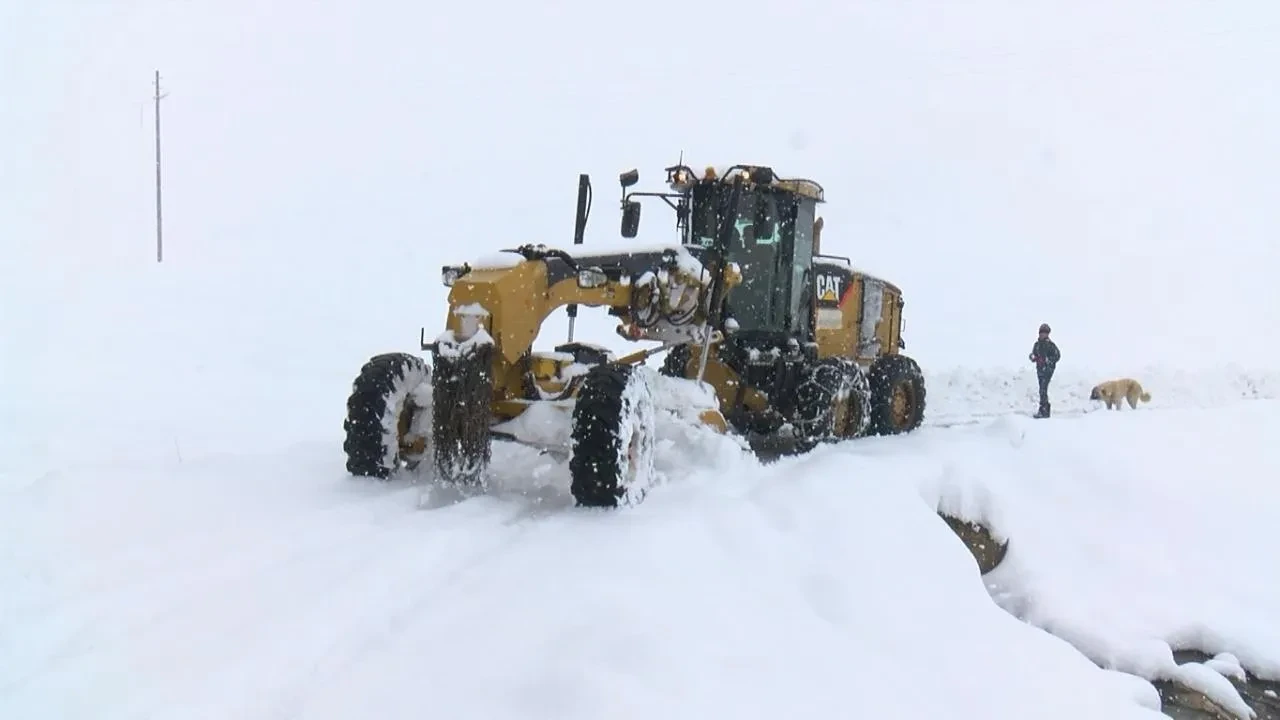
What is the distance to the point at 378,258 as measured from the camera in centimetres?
2647

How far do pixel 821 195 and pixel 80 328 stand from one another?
12.1 m

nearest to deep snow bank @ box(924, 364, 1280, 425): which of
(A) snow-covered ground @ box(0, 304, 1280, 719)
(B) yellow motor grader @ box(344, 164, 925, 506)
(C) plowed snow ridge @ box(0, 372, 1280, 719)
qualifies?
(B) yellow motor grader @ box(344, 164, 925, 506)

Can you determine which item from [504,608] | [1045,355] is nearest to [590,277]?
[504,608]

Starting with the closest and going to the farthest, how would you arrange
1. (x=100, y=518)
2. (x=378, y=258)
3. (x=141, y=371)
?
(x=100, y=518), (x=141, y=371), (x=378, y=258)

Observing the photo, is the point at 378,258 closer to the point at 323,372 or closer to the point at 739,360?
the point at 323,372

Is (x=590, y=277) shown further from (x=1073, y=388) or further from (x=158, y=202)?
(x=158, y=202)

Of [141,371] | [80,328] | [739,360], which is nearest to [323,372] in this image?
[141,371]

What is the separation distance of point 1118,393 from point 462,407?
41.3 ft

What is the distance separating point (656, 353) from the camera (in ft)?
25.7

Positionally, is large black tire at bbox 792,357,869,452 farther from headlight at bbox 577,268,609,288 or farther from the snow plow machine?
headlight at bbox 577,268,609,288

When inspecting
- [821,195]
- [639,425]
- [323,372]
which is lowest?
[323,372]

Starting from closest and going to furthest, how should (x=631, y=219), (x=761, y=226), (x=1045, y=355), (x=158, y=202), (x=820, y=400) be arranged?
(x=631, y=219) → (x=820, y=400) → (x=761, y=226) → (x=1045, y=355) → (x=158, y=202)

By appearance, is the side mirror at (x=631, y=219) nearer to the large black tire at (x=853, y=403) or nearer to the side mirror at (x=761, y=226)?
the side mirror at (x=761, y=226)

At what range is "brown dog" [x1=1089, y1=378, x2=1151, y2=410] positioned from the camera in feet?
47.7
